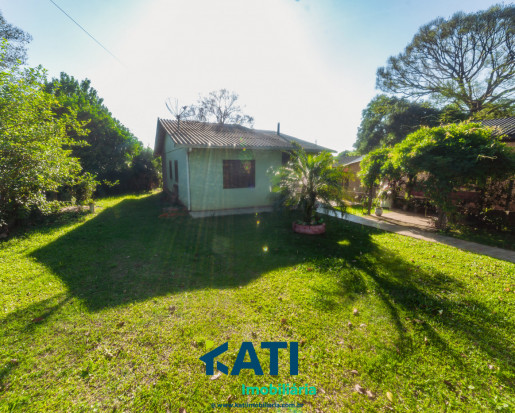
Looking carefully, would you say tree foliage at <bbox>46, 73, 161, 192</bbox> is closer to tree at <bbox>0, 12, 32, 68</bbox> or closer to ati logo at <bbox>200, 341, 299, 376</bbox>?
tree at <bbox>0, 12, 32, 68</bbox>

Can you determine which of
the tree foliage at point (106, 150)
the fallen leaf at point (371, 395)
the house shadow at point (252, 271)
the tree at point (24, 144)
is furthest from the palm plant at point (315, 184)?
the tree foliage at point (106, 150)

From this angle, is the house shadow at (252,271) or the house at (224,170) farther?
the house at (224,170)

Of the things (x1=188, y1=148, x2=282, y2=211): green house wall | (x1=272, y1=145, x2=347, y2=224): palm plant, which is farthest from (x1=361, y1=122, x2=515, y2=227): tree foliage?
(x1=188, y1=148, x2=282, y2=211): green house wall

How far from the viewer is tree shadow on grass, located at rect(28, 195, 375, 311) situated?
3949 mm

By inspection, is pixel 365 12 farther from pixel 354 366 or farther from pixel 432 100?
pixel 432 100

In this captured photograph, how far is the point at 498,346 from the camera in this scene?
104 inches

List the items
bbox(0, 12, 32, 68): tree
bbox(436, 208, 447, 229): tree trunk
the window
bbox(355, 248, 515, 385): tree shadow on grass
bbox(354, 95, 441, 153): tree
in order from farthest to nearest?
bbox(354, 95, 441, 153): tree, bbox(0, 12, 32, 68): tree, the window, bbox(436, 208, 447, 229): tree trunk, bbox(355, 248, 515, 385): tree shadow on grass

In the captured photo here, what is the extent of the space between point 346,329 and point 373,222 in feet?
23.1

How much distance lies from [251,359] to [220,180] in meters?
8.20

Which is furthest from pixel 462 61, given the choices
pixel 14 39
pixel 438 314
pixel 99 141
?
pixel 14 39

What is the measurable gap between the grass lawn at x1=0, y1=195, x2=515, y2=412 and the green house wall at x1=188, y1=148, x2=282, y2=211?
432cm

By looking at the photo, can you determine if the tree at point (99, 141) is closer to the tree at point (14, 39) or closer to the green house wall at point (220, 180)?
the tree at point (14, 39)

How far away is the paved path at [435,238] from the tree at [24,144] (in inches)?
364

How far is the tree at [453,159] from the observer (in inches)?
252
